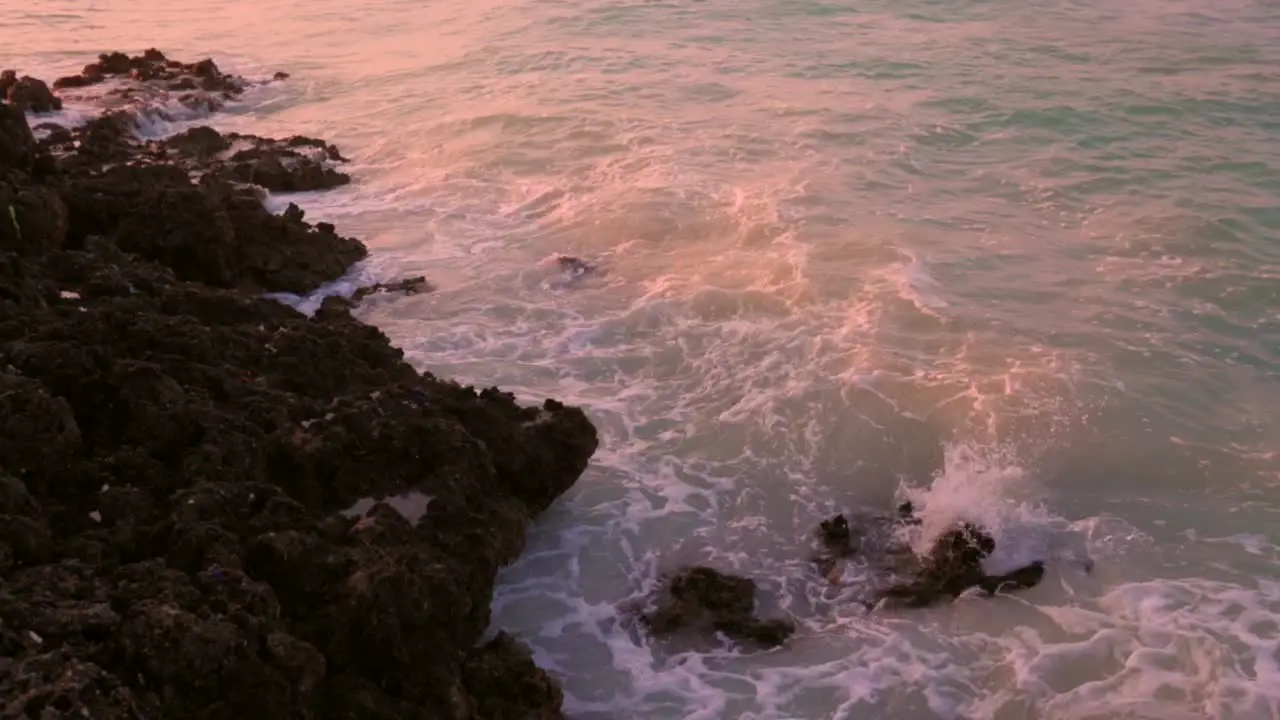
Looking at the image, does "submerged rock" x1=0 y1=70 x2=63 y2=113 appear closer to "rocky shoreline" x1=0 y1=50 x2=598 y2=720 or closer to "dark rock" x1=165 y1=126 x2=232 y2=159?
"dark rock" x1=165 y1=126 x2=232 y2=159

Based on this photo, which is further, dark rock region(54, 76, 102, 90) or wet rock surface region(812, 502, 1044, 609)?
dark rock region(54, 76, 102, 90)

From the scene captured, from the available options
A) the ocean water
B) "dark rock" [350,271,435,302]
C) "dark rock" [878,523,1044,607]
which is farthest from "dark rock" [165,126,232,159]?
"dark rock" [878,523,1044,607]

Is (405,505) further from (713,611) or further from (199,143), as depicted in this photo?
(199,143)

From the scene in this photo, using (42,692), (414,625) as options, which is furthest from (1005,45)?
(42,692)

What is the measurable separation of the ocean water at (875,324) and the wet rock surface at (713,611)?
0.14 m

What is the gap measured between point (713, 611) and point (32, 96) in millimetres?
13934

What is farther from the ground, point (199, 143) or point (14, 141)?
point (14, 141)

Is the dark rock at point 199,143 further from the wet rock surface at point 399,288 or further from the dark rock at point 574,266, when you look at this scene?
the dark rock at point 574,266

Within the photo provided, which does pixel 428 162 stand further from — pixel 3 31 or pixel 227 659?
pixel 3 31

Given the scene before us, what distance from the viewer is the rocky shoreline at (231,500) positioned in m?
4.35

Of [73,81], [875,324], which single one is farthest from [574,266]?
[73,81]

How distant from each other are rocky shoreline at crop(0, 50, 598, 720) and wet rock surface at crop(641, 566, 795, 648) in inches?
41.9

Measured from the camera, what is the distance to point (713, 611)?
266 inches

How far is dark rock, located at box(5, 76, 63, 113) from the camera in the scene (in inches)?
598
